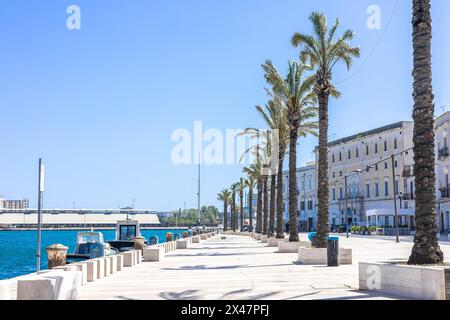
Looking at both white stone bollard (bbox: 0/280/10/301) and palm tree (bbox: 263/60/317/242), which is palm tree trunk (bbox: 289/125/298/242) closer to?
palm tree (bbox: 263/60/317/242)

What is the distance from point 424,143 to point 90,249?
865 inches

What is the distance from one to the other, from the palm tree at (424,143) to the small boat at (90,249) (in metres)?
17.3

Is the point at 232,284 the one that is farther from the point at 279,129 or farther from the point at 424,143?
the point at 279,129

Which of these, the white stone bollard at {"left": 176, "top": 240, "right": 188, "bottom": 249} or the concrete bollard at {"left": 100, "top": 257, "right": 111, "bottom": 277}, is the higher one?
the concrete bollard at {"left": 100, "top": 257, "right": 111, "bottom": 277}

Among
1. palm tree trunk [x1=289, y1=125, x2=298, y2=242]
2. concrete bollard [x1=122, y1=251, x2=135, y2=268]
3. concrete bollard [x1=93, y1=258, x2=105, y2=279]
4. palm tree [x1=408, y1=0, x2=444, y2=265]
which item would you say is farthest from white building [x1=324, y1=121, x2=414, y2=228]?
palm tree [x1=408, y1=0, x2=444, y2=265]

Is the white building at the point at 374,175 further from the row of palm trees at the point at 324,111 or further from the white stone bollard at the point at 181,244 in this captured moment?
the white stone bollard at the point at 181,244

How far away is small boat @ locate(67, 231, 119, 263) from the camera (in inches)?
1088

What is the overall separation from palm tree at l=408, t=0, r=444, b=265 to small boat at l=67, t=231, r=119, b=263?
17263 mm

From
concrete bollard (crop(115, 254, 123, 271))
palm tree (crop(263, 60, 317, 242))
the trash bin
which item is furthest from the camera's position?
palm tree (crop(263, 60, 317, 242))

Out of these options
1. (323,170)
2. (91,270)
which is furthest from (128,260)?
(323,170)

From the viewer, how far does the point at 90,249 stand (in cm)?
3169

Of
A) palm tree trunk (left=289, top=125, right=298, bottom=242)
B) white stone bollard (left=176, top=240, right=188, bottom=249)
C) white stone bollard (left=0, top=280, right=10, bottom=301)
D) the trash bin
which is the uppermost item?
palm tree trunk (left=289, top=125, right=298, bottom=242)
